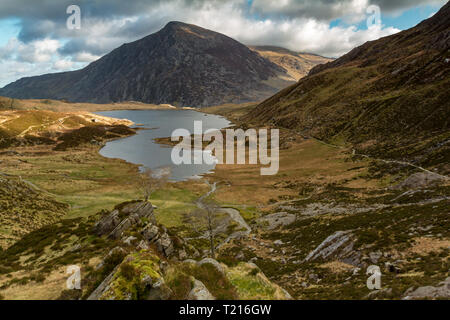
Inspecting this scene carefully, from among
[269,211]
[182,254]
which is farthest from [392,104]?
[182,254]

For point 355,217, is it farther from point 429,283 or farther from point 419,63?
point 419,63

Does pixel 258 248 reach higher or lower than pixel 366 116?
lower

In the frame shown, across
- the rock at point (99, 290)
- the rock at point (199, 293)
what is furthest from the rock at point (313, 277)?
the rock at point (99, 290)

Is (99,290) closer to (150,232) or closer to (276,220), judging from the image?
Answer: (150,232)

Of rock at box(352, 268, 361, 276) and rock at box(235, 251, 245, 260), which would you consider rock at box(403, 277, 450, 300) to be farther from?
rock at box(235, 251, 245, 260)

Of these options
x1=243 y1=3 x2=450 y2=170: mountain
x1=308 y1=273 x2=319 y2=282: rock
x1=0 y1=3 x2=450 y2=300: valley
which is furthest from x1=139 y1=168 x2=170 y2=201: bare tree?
x1=243 y1=3 x2=450 y2=170: mountain
